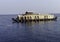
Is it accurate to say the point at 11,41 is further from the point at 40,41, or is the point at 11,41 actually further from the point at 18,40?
the point at 40,41

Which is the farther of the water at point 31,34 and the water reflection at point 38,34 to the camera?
the water at point 31,34

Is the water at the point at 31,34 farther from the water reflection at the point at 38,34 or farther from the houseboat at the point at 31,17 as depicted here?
the houseboat at the point at 31,17

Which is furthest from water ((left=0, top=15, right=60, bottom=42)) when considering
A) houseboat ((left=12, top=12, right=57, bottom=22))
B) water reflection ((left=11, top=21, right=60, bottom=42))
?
houseboat ((left=12, top=12, right=57, bottom=22))

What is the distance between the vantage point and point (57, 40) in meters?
47.1

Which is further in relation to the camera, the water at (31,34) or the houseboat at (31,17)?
the houseboat at (31,17)

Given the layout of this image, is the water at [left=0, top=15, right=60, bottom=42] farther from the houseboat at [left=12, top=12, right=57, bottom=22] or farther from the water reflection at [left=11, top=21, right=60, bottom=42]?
the houseboat at [left=12, top=12, right=57, bottom=22]

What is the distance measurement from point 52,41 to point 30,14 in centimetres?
6457

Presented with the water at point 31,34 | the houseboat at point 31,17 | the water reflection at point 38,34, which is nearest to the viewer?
the water reflection at point 38,34

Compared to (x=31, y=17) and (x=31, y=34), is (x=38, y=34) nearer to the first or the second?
(x=31, y=34)

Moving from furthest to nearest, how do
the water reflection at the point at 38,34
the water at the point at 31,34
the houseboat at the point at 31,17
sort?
the houseboat at the point at 31,17, the water at the point at 31,34, the water reflection at the point at 38,34

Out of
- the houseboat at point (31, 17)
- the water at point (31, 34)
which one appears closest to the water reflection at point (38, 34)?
the water at point (31, 34)

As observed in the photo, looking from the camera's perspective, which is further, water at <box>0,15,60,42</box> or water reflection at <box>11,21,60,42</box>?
water at <box>0,15,60,42</box>

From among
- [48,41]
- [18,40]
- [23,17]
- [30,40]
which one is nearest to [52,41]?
[48,41]

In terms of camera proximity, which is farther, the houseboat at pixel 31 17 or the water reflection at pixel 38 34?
the houseboat at pixel 31 17
